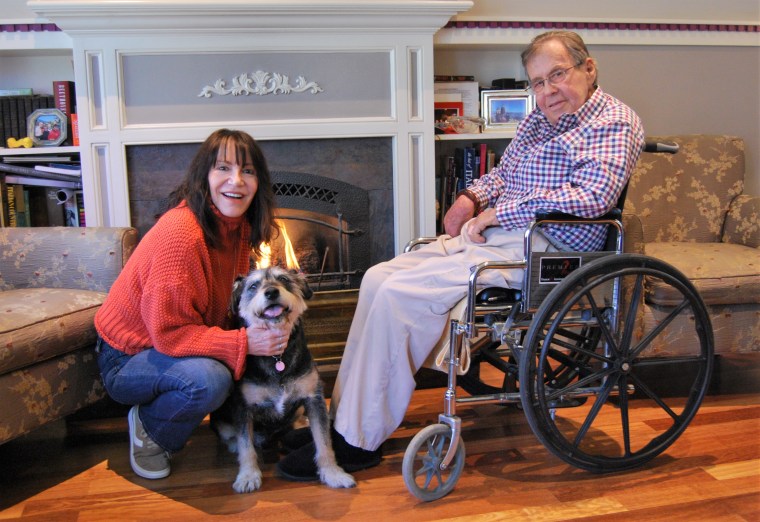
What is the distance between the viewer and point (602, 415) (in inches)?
85.0

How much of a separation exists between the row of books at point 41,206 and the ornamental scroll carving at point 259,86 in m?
0.73

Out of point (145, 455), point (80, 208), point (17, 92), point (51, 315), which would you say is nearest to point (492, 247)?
point (145, 455)

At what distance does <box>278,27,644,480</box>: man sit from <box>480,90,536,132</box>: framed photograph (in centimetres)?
120

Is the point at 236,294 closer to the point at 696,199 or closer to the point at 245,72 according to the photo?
the point at 245,72

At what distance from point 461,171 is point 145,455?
1874mm

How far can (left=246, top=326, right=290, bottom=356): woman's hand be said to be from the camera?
5.49 feet

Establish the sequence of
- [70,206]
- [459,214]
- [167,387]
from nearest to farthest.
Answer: [167,387] → [459,214] → [70,206]

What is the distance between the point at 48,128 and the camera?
2.77 metres

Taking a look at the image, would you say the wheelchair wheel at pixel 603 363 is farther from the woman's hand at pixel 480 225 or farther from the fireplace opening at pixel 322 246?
the fireplace opening at pixel 322 246

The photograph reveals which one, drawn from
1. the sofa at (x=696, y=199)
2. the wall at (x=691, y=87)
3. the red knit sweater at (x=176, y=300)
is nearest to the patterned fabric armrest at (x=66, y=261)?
the red knit sweater at (x=176, y=300)

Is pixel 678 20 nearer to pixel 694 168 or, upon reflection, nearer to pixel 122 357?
pixel 694 168

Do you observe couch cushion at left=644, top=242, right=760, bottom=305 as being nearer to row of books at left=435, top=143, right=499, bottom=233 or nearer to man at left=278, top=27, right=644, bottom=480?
man at left=278, top=27, right=644, bottom=480

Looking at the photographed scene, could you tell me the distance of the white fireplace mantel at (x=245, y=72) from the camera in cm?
262

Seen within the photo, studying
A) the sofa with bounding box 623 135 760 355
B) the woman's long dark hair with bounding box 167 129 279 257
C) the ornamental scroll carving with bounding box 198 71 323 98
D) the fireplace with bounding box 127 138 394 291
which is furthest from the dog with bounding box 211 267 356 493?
the sofa with bounding box 623 135 760 355
